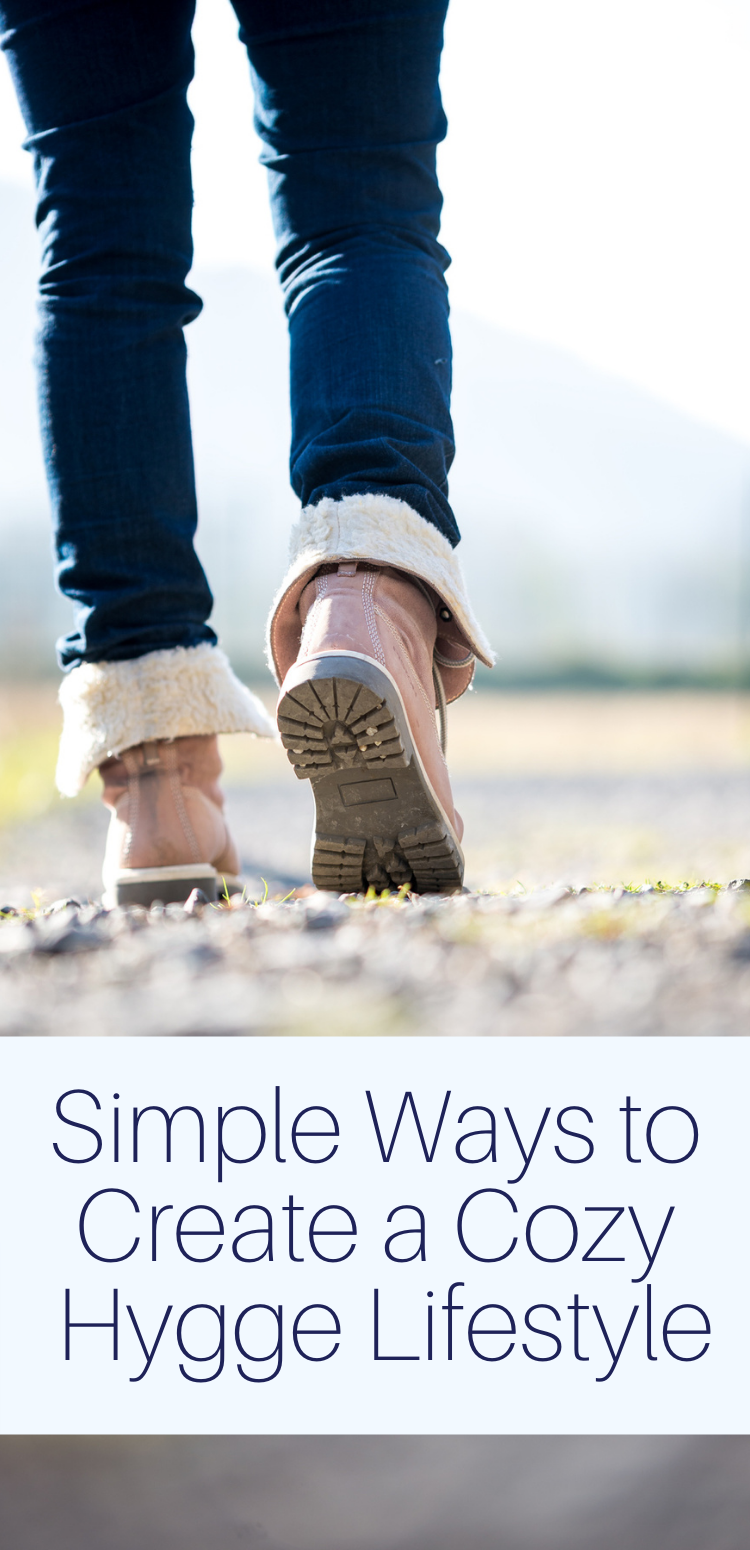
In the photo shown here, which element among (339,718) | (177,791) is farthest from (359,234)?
(177,791)

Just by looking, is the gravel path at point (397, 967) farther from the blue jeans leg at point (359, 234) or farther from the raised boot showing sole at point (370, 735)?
the blue jeans leg at point (359, 234)

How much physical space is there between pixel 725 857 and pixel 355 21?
2408 millimetres

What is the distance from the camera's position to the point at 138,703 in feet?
5.11

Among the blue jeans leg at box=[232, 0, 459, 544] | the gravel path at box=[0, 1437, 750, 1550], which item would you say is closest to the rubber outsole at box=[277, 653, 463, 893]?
the blue jeans leg at box=[232, 0, 459, 544]

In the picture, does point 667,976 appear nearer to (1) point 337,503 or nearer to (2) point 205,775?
(1) point 337,503

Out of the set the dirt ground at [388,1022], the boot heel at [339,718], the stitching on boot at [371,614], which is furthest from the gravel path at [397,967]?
the stitching on boot at [371,614]

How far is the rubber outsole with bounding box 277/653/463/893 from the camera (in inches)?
47.1

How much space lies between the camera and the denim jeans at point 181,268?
4.35 feet

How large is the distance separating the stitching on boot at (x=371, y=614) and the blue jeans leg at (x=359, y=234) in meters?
0.09

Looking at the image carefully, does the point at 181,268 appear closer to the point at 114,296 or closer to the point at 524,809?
the point at 114,296

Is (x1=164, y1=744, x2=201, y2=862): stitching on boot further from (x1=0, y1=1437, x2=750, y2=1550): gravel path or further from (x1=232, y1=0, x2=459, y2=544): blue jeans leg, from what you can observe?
(x1=0, y1=1437, x2=750, y2=1550): gravel path

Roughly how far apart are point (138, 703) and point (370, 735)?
0.46 meters

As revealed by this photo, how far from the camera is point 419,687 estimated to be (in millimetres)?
1332

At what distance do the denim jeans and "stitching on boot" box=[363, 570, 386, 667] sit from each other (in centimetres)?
9
